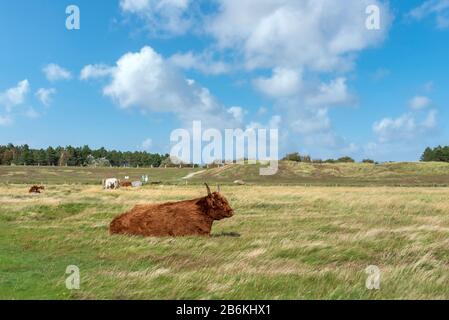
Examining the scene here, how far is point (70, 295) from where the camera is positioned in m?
8.47

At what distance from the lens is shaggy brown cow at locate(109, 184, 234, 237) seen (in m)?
16.2

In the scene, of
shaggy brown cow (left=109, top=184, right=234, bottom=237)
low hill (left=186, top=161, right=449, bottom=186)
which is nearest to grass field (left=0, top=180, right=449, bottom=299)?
shaggy brown cow (left=109, top=184, right=234, bottom=237)

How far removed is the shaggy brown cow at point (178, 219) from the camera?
16203 millimetres

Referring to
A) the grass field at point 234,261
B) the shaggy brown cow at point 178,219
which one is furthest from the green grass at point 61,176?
the grass field at point 234,261

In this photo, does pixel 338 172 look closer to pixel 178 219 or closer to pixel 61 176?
pixel 61 176

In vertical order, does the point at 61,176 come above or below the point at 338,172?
below

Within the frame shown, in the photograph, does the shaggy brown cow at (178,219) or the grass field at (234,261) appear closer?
the grass field at (234,261)

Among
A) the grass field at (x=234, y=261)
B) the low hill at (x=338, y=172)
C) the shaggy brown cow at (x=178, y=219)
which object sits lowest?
the grass field at (x=234, y=261)

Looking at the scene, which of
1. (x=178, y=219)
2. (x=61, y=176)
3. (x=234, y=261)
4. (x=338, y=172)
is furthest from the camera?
(x=338, y=172)

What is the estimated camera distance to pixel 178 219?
53.7 ft

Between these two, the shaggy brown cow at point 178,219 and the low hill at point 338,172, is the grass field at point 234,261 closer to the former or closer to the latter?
the shaggy brown cow at point 178,219

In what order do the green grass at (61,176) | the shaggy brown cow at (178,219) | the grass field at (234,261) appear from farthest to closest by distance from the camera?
the green grass at (61,176) → the shaggy brown cow at (178,219) → the grass field at (234,261)

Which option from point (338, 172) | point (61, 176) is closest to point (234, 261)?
point (338, 172)

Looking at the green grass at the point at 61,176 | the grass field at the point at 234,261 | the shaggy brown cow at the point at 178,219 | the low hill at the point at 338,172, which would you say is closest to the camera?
the grass field at the point at 234,261
